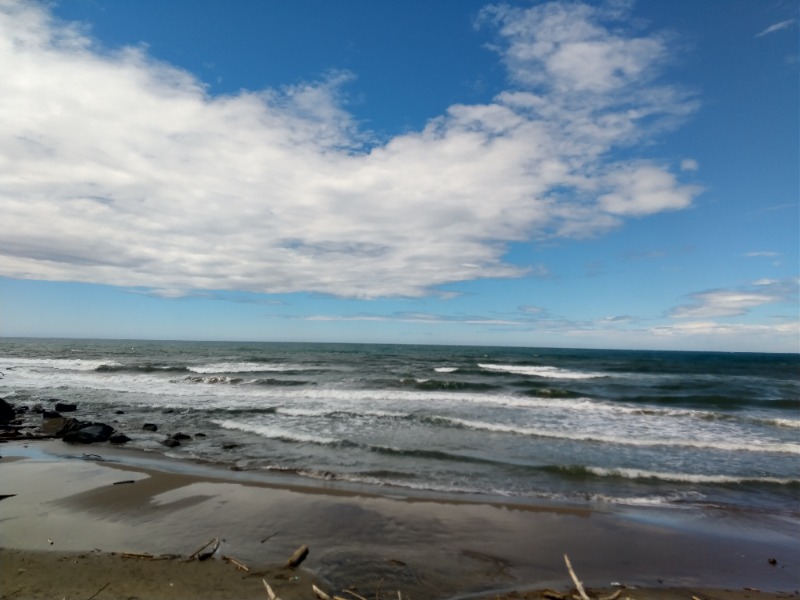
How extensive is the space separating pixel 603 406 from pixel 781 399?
11402 millimetres

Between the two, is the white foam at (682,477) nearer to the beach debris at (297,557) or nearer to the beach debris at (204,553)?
the beach debris at (297,557)

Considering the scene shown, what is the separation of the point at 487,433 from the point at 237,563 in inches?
416

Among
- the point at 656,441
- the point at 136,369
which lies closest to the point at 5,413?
the point at 656,441

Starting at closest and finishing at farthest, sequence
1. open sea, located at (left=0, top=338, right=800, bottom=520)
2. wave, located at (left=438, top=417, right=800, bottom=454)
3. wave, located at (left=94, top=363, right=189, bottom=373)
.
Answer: open sea, located at (left=0, top=338, right=800, bottom=520)
wave, located at (left=438, top=417, right=800, bottom=454)
wave, located at (left=94, top=363, right=189, bottom=373)

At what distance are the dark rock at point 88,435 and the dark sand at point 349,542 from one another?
3.14m

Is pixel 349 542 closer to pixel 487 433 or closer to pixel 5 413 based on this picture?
pixel 487 433

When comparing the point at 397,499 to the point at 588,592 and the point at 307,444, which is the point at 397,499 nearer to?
the point at 588,592

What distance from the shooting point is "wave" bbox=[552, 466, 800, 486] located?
34.6 ft

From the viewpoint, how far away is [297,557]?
6035 millimetres

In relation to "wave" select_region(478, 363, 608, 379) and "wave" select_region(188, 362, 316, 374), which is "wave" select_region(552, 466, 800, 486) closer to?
"wave" select_region(478, 363, 608, 379)

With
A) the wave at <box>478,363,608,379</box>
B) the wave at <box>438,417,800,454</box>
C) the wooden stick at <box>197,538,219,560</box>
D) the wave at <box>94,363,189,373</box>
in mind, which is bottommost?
the wave at <box>94,363,189,373</box>

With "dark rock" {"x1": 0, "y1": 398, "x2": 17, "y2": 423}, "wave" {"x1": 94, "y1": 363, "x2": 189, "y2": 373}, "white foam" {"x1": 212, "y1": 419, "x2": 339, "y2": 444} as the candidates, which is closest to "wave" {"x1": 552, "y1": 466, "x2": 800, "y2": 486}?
"white foam" {"x1": 212, "y1": 419, "x2": 339, "y2": 444}

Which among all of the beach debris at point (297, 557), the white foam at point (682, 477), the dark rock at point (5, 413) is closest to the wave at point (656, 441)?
the white foam at point (682, 477)

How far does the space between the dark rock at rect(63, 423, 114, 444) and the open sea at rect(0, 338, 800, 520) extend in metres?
0.97
